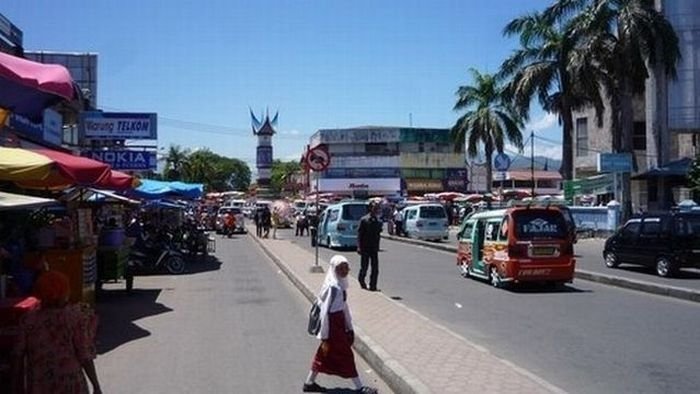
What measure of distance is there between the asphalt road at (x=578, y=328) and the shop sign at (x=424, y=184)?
74.8 m

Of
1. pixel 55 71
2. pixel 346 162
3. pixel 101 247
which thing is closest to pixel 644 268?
pixel 101 247

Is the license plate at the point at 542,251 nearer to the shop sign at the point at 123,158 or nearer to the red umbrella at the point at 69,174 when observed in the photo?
the red umbrella at the point at 69,174

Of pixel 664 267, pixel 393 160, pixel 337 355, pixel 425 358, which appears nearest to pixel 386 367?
pixel 425 358

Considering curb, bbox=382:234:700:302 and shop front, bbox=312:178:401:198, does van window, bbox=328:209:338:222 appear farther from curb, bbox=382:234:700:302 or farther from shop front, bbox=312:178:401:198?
shop front, bbox=312:178:401:198

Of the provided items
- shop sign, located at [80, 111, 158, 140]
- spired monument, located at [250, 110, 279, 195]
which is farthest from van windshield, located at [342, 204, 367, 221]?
spired monument, located at [250, 110, 279, 195]

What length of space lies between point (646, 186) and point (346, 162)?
51.4m

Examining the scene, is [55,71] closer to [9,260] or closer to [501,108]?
[9,260]

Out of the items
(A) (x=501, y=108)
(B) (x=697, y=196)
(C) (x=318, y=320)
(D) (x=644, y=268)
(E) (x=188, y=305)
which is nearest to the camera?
(C) (x=318, y=320)

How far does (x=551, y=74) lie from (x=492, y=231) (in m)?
26.4

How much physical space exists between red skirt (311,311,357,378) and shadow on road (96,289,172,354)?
3.89 metres

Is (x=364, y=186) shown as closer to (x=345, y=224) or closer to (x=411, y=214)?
(x=411, y=214)

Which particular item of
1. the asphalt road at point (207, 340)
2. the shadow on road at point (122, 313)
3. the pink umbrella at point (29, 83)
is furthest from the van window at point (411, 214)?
the pink umbrella at point (29, 83)

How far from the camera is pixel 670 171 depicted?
4119cm

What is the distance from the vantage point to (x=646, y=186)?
47.2 metres
